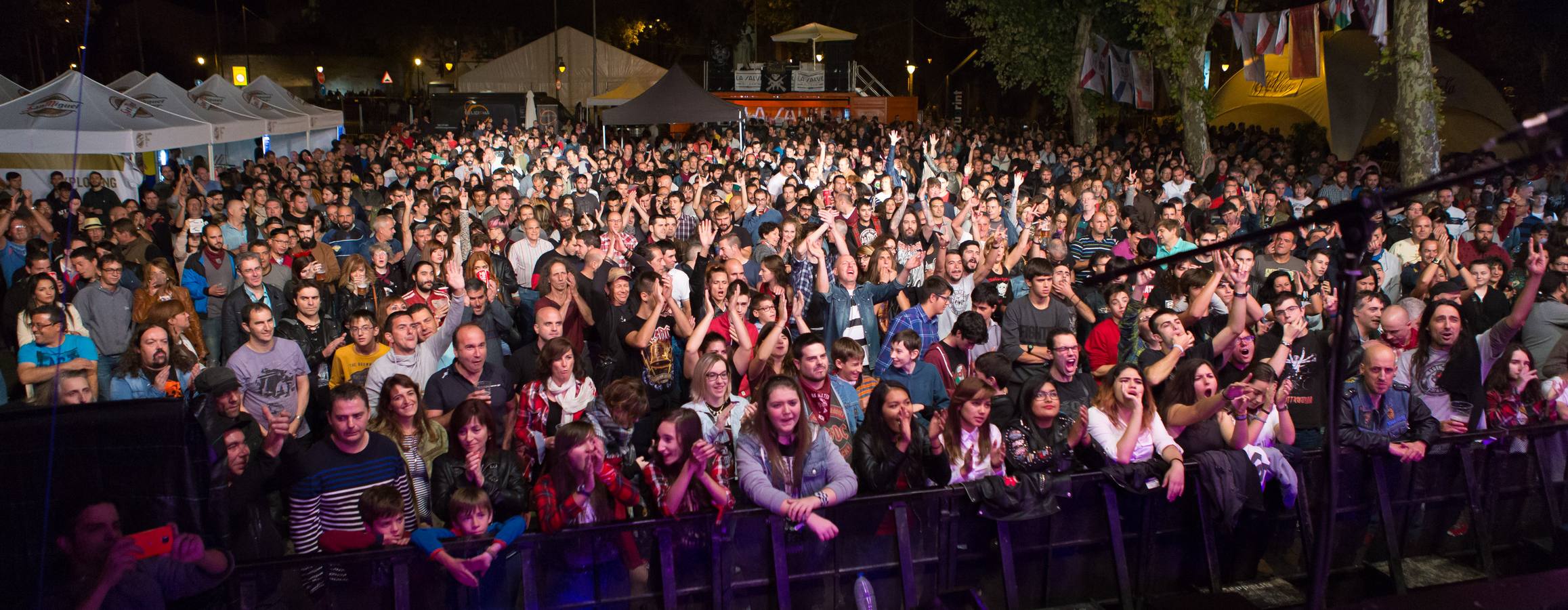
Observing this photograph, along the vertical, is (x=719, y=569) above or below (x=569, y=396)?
below

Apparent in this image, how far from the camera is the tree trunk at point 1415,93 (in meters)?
14.6

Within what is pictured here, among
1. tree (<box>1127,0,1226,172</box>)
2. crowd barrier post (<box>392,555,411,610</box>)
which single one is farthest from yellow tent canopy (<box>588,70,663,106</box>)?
crowd barrier post (<box>392,555,411,610</box>)

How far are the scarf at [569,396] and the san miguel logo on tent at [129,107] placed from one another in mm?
10565

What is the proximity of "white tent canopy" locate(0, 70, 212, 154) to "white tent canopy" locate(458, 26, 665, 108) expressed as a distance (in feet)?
68.7

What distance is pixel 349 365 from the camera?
226 inches

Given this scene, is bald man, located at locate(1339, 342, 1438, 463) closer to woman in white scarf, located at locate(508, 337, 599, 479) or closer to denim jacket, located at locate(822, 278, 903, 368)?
denim jacket, located at locate(822, 278, 903, 368)

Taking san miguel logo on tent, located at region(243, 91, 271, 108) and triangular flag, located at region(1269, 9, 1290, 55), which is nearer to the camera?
triangular flag, located at region(1269, 9, 1290, 55)

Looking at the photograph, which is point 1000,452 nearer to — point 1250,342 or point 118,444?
point 1250,342

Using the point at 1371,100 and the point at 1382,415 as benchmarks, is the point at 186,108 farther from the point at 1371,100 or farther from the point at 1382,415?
the point at 1371,100

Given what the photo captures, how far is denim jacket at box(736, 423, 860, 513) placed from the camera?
13.0 ft

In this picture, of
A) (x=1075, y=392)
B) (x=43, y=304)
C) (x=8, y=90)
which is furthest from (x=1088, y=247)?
(x=8, y=90)

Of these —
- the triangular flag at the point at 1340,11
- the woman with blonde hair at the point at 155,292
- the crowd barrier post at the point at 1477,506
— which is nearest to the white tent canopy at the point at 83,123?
the woman with blonde hair at the point at 155,292

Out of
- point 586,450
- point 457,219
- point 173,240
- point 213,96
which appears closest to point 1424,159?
point 457,219

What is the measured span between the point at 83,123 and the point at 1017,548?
12.2 metres
